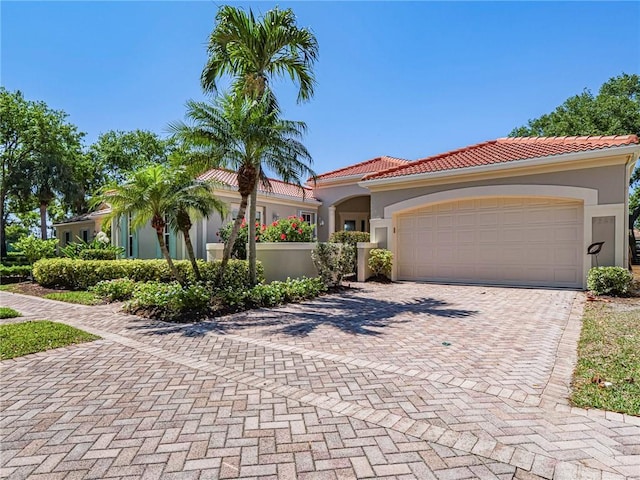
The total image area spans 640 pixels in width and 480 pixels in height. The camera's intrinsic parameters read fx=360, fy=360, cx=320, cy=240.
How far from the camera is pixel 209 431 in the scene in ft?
10.8

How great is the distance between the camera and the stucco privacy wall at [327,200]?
21641 millimetres

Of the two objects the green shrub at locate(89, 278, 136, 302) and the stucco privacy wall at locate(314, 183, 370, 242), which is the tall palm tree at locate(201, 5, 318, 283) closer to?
the green shrub at locate(89, 278, 136, 302)

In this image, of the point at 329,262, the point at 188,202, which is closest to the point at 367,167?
the point at 329,262

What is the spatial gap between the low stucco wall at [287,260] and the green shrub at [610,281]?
29.0 feet

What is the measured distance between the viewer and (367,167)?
22.0 m

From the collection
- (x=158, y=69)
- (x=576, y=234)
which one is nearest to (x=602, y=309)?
(x=576, y=234)

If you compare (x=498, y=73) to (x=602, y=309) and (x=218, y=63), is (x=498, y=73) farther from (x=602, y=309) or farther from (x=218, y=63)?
(x=218, y=63)

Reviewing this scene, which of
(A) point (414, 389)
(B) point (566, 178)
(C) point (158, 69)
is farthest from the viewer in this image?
(C) point (158, 69)

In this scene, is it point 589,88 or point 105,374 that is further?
point 589,88

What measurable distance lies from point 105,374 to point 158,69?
40.2 ft

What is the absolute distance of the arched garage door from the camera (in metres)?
12.2

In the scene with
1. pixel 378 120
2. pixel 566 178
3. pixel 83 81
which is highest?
pixel 83 81

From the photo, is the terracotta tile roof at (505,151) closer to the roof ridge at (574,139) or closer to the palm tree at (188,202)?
the roof ridge at (574,139)

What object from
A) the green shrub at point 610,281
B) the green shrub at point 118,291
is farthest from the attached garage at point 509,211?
the green shrub at point 118,291
